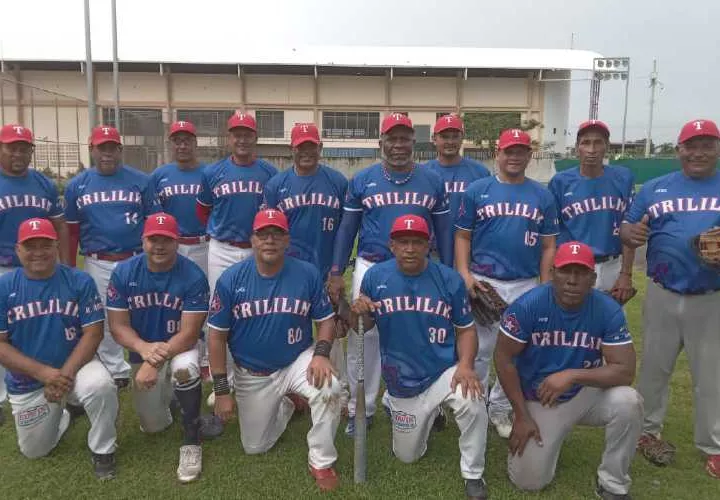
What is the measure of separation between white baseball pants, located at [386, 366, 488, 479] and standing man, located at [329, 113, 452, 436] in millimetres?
506

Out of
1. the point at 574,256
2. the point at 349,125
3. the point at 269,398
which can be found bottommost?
the point at 269,398

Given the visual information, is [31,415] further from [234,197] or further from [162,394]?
[234,197]

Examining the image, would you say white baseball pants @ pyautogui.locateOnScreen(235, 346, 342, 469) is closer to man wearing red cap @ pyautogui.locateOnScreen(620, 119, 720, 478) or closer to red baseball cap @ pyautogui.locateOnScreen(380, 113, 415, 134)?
red baseball cap @ pyautogui.locateOnScreen(380, 113, 415, 134)

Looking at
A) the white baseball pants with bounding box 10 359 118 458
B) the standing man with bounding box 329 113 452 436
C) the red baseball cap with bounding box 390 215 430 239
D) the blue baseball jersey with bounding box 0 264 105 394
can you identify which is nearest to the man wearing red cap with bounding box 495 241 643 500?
the red baseball cap with bounding box 390 215 430 239

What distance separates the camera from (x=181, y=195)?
224 inches

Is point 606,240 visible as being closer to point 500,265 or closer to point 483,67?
point 500,265

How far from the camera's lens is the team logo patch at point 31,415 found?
13.0 ft

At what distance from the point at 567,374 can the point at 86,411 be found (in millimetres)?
3234

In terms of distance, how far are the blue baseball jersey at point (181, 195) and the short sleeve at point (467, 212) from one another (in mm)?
2645

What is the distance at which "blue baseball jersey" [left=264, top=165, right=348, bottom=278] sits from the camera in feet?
15.7

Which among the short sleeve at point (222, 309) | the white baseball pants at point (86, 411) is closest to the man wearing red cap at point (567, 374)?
the short sleeve at point (222, 309)

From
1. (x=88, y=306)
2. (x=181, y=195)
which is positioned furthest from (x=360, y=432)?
(x=181, y=195)

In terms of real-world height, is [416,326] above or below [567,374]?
above

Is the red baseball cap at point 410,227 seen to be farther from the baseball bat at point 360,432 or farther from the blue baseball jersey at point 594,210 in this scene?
the blue baseball jersey at point 594,210
